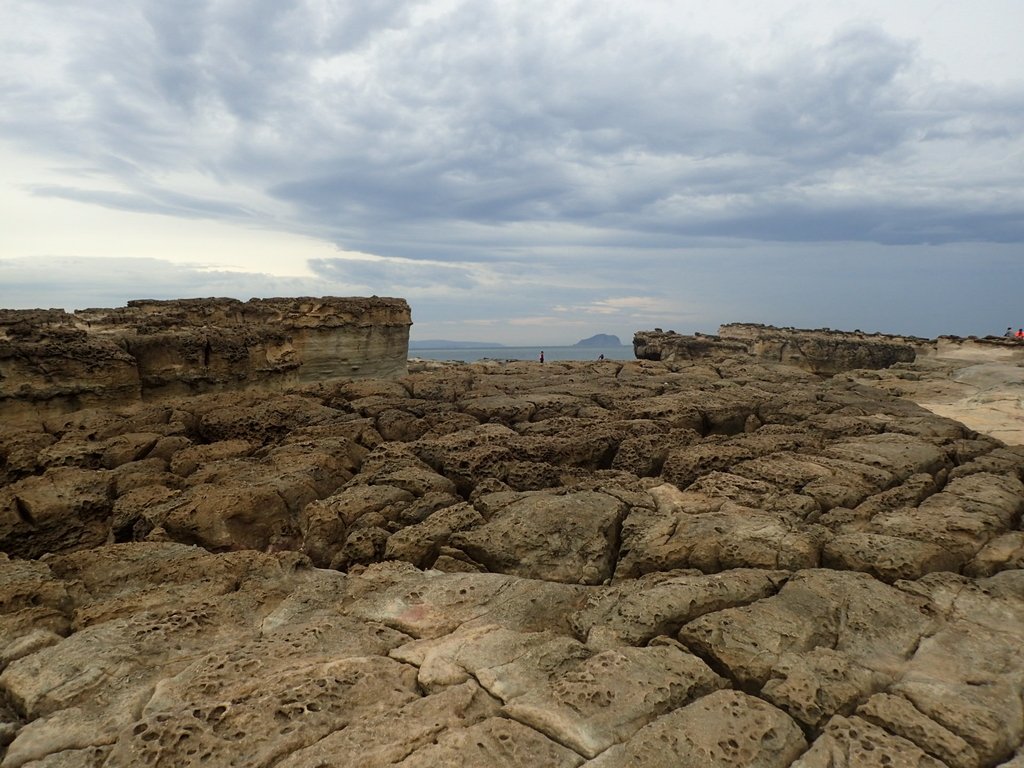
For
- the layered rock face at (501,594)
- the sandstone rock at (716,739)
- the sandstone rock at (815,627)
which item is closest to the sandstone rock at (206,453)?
the layered rock face at (501,594)

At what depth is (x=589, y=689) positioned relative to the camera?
3.40 metres

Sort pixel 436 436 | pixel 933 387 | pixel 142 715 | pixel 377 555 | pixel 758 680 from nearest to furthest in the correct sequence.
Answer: pixel 142 715 → pixel 758 680 → pixel 377 555 → pixel 436 436 → pixel 933 387

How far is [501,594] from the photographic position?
15.1ft

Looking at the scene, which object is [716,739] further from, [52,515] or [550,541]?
[52,515]

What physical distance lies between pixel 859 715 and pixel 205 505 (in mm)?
5569

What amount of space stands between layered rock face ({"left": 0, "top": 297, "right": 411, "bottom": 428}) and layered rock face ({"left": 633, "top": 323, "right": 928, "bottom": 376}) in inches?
610

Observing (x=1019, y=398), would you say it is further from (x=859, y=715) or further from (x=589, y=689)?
(x=589, y=689)

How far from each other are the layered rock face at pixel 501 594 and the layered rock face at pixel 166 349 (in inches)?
26.1

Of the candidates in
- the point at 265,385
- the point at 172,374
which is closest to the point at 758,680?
the point at 172,374

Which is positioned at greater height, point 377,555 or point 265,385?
point 265,385

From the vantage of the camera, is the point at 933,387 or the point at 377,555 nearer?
the point at 377,555

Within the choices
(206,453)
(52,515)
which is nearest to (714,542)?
(206,453)

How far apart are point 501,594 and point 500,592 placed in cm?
3

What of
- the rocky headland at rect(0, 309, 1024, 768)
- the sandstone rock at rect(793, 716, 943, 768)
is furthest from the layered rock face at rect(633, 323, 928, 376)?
the sandstone rock at rect(793, 716, 943, 768)
